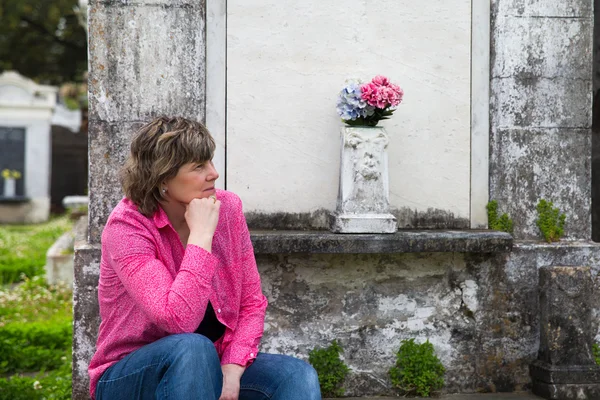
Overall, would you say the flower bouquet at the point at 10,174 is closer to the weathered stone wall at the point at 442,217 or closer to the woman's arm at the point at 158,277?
the weathered stone wall at the point at 442,217

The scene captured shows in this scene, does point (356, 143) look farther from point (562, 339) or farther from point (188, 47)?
point (562, 339)

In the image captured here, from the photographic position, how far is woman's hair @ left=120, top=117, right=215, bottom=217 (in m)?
2.60

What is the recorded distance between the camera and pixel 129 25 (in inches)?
155

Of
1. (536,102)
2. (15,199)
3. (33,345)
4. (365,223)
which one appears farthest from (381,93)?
(15,199)

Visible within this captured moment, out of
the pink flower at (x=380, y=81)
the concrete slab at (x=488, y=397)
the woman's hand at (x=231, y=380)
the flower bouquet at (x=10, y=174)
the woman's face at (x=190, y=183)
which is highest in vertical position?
the pink flower at (x=380, y=81)

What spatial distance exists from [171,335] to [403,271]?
1951 mm

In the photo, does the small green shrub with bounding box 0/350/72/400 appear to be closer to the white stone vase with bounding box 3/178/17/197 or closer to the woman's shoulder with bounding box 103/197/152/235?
the woman's shoulder with bounding box 103/197/152/235

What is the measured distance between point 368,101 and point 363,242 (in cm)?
71

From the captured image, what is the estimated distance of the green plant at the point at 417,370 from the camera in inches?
161

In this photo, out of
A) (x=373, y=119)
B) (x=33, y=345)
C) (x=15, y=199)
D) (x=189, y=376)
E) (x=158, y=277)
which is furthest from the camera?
(x=15, y=199)

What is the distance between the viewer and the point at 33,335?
564 cm

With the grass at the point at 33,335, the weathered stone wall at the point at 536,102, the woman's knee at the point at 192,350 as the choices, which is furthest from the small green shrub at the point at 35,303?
the woman's knee at the point at 192,350

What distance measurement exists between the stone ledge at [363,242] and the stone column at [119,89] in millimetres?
792

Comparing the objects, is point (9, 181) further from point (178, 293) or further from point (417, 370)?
point (178, 293)
